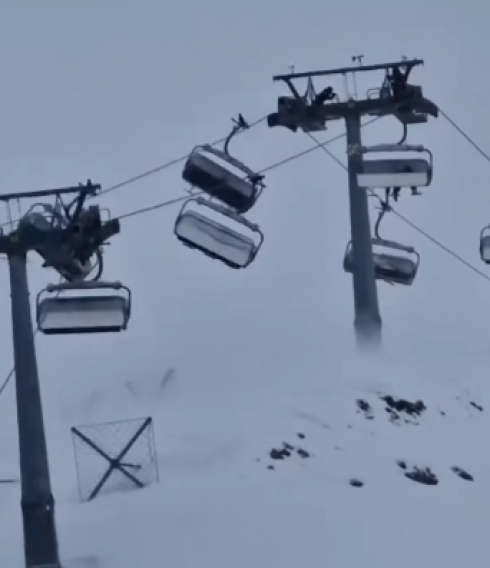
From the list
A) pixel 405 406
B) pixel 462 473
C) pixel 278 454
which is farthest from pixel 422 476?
pixel 405 406

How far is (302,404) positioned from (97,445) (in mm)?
2442

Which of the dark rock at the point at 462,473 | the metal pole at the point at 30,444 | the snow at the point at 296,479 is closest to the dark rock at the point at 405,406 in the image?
the snow at the point at 296,479

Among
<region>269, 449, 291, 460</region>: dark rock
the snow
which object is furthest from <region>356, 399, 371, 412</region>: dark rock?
<region>269, 449, 291, 460</region>: dark rock

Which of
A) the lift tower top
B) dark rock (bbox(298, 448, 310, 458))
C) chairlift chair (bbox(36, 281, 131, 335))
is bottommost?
dark rock (bbox(298, 448, 310, 458))

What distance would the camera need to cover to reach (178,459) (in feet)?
52.3

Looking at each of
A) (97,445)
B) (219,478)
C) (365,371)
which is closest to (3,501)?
(97,445)

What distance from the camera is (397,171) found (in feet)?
56.6

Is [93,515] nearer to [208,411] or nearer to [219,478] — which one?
[219,478]

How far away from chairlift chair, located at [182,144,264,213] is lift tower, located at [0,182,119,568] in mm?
2048

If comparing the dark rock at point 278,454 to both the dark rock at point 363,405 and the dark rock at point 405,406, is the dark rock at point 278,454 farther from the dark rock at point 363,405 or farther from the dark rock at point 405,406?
the dark rock at point 405,406

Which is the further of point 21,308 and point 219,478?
point 219,478

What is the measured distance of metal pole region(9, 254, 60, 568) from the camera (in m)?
13.5

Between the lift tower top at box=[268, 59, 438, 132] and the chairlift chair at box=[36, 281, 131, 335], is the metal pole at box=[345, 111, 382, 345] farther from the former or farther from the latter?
the chairlift chair at box=[36, 281, 131, 335]

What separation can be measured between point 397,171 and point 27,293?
4.97 meters
